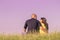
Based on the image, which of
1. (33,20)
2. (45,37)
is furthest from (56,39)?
(33,20)

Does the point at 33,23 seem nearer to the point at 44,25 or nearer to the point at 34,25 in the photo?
the point at 34,25

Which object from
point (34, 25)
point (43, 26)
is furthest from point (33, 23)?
point (43, 26)

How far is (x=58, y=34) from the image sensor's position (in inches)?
352

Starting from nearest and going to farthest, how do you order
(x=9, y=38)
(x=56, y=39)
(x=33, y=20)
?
1. (x=56, y=39)
2. (x=9, y=38)
3. (x=33, y=20)

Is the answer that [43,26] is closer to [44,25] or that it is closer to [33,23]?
[44,25]

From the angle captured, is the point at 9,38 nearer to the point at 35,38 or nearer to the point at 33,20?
the point at 35,38

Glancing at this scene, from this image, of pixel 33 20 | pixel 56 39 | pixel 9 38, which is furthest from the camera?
pixel 33 20

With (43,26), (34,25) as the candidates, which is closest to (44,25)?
(43,26)

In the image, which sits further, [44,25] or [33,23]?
[44,25]

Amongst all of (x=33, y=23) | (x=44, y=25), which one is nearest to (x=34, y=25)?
(x=33, y=23)

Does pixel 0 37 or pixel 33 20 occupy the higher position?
pixel 33 20

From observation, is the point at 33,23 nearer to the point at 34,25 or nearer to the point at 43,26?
the point at 34,25

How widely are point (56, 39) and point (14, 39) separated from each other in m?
1.41

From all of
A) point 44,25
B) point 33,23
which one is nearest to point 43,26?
point 44,25
